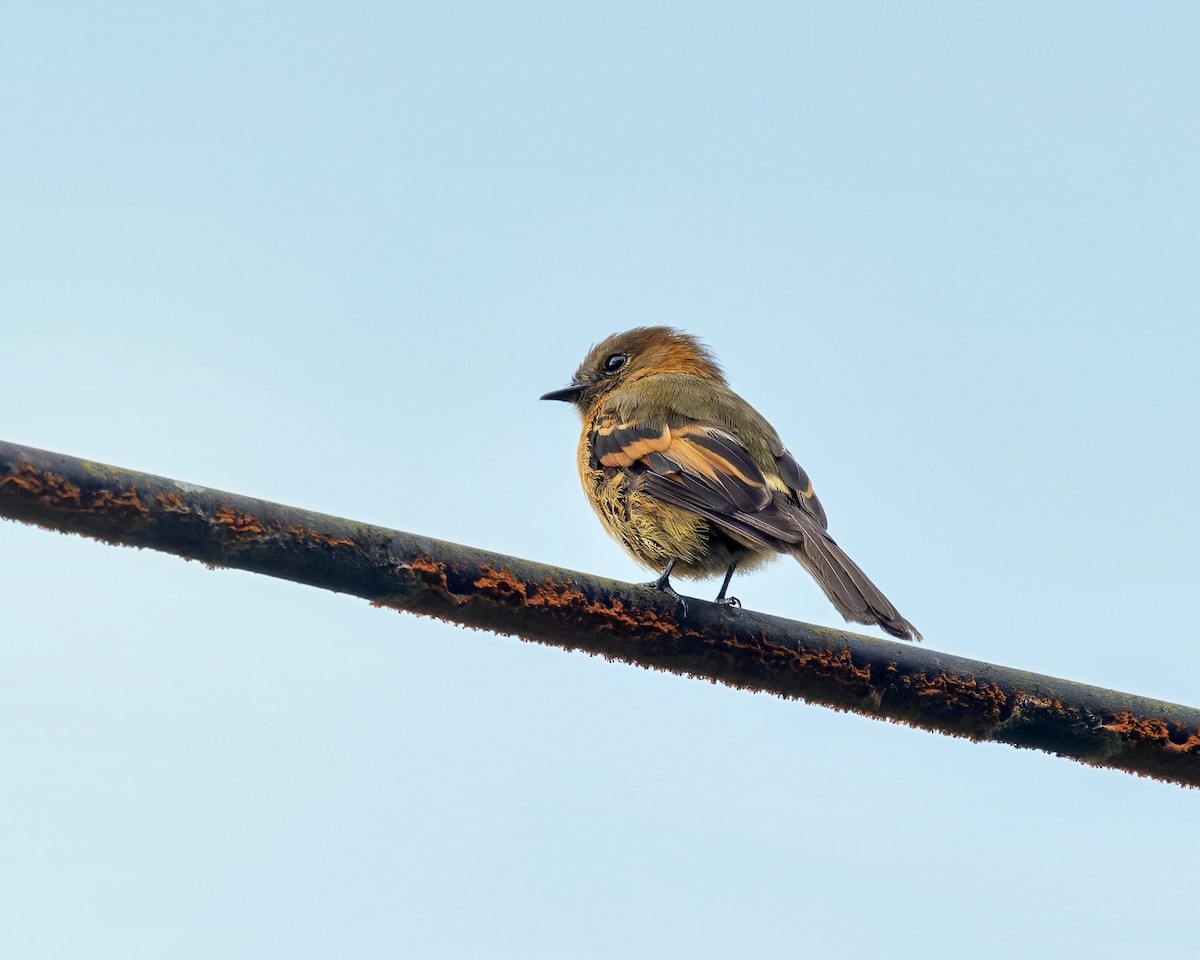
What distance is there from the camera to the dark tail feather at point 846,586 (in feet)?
16.5

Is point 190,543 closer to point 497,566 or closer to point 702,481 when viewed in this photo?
point 497,566

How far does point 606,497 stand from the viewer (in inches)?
269

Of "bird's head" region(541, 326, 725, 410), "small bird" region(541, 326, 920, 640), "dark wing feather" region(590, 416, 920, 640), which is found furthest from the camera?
"bird's head" region(541, 326, 725, 410)

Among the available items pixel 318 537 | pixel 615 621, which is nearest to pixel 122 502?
pixel 318 537

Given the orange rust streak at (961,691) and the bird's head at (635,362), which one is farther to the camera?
the bird's head at (635,362)

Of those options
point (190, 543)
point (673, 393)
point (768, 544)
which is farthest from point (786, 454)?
point (190, 543)

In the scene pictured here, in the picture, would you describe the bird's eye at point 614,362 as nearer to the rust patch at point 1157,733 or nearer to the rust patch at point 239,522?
the rust patch at point 1157,733

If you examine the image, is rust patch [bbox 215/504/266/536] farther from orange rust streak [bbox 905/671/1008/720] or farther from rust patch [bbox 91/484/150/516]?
orange rust streak [bbox 905/671/1008/720]

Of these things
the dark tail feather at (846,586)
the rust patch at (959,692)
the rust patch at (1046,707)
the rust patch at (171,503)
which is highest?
the dark tail feather at (846,586)

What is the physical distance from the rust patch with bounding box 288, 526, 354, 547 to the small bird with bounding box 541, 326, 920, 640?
2.28 metres

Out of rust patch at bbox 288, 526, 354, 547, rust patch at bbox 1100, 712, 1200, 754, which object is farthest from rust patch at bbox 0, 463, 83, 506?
rust patch at bbox 1100, 712, 1200, 754

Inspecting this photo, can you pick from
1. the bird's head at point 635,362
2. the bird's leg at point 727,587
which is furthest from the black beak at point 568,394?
the bird's leg at point 727,587

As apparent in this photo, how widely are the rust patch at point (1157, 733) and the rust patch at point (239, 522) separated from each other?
2.38 metres

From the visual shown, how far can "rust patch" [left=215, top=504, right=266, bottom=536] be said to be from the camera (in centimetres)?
309
